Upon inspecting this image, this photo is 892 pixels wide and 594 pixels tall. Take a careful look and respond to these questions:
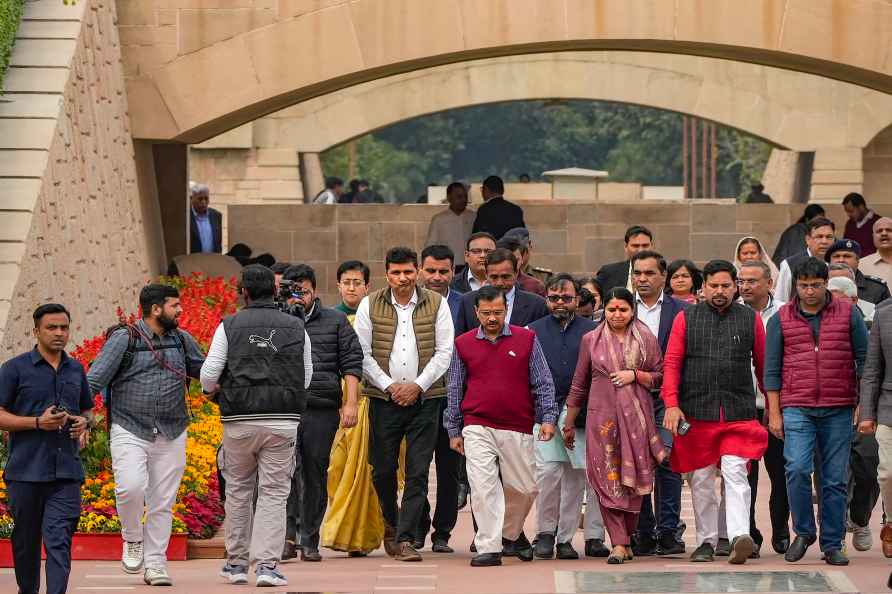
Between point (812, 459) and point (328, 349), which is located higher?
point (328, 349)

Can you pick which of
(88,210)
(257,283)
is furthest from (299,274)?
(88,210)

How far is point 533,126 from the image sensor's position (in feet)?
233

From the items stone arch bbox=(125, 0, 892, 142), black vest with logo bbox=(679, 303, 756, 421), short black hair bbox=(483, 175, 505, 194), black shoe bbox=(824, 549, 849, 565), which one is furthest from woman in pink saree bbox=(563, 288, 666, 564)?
stone arch bbox=(125, 0, 892, 142)

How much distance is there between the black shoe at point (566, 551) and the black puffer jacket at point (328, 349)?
1.51 metres

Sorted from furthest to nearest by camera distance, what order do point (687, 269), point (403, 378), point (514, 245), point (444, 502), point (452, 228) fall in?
point (452, 228), point (514, 245), point (687, 269), point (444, 502), point (403, 378)

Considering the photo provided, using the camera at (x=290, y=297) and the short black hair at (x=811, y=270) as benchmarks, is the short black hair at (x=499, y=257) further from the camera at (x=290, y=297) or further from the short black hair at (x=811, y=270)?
the short black hair at (x=811, y=270)

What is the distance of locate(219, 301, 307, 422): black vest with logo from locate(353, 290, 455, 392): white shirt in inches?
40.8

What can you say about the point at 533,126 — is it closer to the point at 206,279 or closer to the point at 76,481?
the point at 206,279

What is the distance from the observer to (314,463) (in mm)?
10422

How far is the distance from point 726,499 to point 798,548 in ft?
1.66

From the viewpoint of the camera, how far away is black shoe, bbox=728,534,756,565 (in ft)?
32.3

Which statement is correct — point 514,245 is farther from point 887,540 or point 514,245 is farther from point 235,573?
point 235,573

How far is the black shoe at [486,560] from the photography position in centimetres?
1005

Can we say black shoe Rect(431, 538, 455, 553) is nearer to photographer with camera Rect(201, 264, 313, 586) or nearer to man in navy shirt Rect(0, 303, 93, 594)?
photographer with camera Rect(201, 264, 313, 586)
